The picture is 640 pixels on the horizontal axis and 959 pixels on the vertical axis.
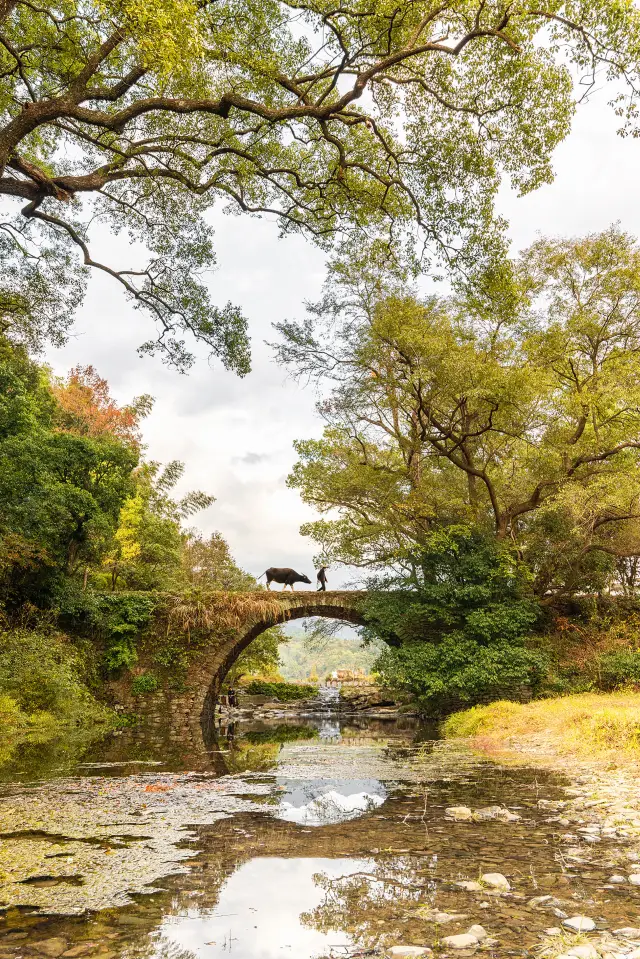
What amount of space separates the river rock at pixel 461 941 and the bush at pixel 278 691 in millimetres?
25800

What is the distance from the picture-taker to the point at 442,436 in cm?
1648

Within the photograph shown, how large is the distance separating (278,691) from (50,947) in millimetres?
26417

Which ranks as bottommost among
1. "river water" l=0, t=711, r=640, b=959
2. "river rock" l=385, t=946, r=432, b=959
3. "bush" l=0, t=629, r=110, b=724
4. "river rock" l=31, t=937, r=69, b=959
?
"river water" l=0, t=711, r=640, b=959

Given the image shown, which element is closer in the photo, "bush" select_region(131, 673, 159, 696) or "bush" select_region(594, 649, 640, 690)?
"bush" select_region(594, 649, 640, 690)

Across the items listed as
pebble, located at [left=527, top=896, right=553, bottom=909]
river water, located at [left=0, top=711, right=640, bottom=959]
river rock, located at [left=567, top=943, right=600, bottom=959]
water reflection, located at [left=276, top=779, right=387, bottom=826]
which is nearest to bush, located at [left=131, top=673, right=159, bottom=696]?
river water, located at [left=0, top=711, right=640, bottom=959]

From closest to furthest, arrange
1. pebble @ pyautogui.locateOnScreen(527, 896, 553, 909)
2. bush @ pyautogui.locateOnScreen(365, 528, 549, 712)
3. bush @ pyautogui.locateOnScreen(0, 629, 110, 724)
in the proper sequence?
pebble @ pyautogui.locateOnScreen(527, 896, 553, 909) < bush @ pyautogui.locateOnScreen(0, 629, 110, 724) < bush @ pyautogui.locateOnScreen(365, 528, 549, 712)

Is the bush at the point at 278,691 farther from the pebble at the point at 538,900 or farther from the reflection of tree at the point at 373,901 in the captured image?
the pebble at the point at 538,900

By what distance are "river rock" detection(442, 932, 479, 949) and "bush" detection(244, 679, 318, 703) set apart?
84.6 ft

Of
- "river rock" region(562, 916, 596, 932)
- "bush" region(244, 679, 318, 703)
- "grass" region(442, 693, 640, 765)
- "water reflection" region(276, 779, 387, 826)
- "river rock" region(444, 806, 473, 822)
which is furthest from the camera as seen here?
"bush" region(244, 679, 318, 703)

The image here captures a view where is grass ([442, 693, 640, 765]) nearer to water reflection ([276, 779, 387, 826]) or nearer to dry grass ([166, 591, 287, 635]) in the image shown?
water reflection ([276, 779, 387, 826])

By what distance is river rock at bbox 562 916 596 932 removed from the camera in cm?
222

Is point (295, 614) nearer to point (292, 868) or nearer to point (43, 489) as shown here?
point (43, 489)

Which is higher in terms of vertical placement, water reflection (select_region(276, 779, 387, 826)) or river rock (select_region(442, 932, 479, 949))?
river rock (select_region(442, 932, 479, 949))

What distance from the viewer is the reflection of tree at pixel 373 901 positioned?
2.32 m
